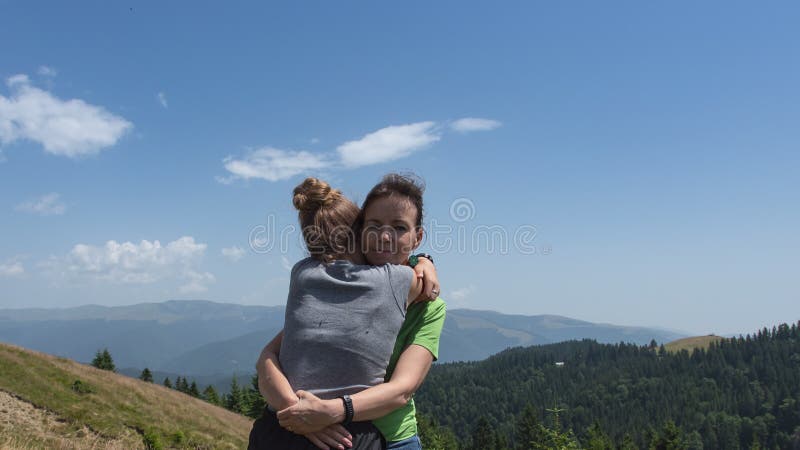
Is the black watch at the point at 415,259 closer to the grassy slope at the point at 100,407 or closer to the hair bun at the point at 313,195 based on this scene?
the hair bun at the point at 313,195

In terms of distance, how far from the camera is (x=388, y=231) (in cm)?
291

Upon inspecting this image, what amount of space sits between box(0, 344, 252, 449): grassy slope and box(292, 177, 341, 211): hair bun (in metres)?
13.5

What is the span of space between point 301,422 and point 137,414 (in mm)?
23765

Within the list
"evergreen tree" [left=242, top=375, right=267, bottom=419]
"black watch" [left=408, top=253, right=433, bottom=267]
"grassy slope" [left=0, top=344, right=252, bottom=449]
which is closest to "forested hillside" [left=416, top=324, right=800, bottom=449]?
"evergreen tree" [left=242, top=375, right=267, bottom=419]

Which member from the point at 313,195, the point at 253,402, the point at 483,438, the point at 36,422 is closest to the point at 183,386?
the point at 253,402

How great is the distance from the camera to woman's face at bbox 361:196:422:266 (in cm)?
290

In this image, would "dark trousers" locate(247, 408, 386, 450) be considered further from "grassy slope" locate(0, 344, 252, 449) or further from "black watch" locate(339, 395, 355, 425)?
"grassy slope" locate(0, 344, 252, 449)

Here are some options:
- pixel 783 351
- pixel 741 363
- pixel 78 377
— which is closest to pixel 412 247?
pixel 78 377

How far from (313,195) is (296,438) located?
1298mm

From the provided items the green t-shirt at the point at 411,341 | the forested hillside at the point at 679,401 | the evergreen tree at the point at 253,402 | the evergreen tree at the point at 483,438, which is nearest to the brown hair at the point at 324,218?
the green t-shirt at the point at 411,341

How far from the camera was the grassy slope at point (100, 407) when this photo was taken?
17.5 metres

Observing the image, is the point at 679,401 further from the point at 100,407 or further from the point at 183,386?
the point at 100,407

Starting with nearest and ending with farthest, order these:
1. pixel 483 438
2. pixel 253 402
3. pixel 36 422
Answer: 1. pixel 36 422
2. pixel 253 402
3. pixel 483 438

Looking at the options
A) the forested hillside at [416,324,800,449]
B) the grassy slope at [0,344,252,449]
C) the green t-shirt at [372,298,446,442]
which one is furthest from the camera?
the forested hillside at [416,324,800,449]
